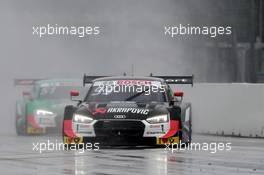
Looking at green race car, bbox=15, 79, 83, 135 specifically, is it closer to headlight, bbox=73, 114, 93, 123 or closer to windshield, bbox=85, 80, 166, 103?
windshield, bbox=85, 80, 166, 103

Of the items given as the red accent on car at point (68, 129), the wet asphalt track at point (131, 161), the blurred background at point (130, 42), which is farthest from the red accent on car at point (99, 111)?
the blurred background at point (130, 42)

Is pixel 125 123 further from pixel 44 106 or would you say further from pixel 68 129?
pixel 44 106

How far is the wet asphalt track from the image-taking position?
11.9 m

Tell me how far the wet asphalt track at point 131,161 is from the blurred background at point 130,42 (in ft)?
62.6

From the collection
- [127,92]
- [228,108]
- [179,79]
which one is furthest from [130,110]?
[228,108]

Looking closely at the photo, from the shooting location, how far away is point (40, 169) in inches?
477

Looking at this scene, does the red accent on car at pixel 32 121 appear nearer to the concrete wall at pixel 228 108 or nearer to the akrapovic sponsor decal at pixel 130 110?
the concrete wall at pixel 228 108

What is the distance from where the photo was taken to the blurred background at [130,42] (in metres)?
35.2

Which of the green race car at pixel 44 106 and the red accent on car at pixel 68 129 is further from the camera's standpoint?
the green race car at pixel 44 106

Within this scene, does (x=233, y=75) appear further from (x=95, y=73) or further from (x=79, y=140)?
(x=79, y=140)

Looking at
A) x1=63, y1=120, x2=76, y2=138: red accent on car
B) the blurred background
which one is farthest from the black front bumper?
the blurred background

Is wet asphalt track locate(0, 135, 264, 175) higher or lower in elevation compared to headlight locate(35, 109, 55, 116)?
lower

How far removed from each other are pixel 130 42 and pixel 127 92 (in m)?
19.8

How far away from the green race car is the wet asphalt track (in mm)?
5023
